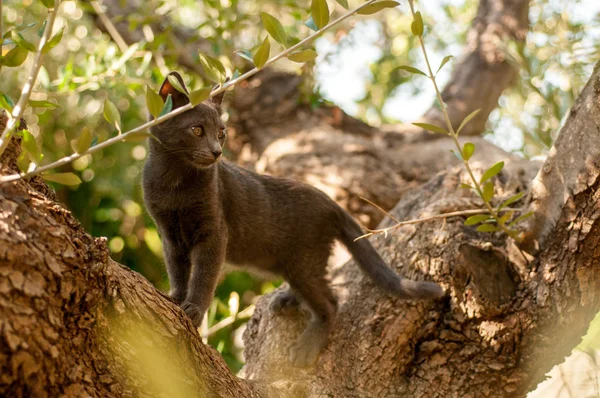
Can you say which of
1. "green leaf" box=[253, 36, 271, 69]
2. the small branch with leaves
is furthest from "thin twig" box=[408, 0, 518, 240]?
"green leaf" box=[253, 36, 271, 69]

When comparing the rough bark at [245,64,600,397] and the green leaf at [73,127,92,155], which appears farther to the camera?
the rough bark at [245,64,600,397]

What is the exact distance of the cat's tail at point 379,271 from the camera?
287cm

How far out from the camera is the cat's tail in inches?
113

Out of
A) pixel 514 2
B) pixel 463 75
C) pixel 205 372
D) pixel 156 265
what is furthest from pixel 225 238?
pixel 514 2

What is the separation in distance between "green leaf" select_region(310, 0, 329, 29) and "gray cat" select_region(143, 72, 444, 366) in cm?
110

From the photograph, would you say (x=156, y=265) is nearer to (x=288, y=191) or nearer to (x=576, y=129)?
(x=288, y=191)

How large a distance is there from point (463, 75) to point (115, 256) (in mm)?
3599

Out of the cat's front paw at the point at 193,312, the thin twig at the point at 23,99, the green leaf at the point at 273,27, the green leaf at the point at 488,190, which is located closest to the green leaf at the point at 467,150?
the green leaf at the point at 488,190

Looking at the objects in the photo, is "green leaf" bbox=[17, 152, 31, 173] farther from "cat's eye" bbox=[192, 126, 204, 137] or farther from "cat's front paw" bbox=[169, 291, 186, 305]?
"cat's front paw" bbox=[169, 291, 186, 305]

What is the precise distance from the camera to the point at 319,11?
6.23 ft

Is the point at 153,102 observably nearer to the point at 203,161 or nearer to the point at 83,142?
the point at 83,142

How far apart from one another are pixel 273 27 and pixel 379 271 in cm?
154

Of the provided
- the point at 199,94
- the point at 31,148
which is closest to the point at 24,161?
the point at 31,148

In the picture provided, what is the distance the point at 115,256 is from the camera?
5848mm
